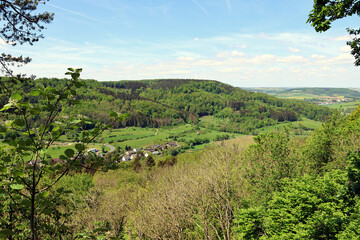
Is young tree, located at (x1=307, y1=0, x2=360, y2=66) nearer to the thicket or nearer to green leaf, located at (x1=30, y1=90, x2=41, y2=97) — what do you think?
the thicket

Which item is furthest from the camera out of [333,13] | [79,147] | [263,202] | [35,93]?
[263,202]

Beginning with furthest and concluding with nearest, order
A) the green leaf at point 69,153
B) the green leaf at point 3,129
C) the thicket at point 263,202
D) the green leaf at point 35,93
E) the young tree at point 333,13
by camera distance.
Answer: the thicket at point 263,202 → the young tree at point 333,13 → the green leaf at point 69,153 → the green leaf at point 35,93 → the green leaf at point 3,129

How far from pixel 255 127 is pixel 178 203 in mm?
A: 166593

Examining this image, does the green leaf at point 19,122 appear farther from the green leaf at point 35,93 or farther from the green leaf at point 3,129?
the green leaf at point 35,93

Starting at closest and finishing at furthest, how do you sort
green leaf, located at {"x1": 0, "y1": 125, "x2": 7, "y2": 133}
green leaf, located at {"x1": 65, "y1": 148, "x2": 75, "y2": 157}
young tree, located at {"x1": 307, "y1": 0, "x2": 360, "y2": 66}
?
green leaf, located at {"x1": 0, "y1": 125, "x2": 7, "y2": 133} → green leaf, located at {"x1": 65, "y1": 148, "x2": 75, "y2": 157} → young tree, located at {"x1": 307, "y1": 0, "x2": 360, "y2": 66}

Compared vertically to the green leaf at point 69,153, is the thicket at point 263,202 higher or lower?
lower

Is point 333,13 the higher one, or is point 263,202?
point 333,13

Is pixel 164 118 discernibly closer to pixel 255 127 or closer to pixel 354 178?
pixel 255 127

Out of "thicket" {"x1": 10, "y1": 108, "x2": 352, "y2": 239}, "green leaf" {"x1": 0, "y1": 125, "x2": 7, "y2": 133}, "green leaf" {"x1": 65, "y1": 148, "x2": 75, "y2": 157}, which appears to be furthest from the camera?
"thicket" {"x1": 10, "y1": 108, "x2": 352, "y2": 239}

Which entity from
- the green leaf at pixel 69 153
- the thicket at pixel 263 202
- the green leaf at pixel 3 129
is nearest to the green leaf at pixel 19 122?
the green leaf at pixel 3 129

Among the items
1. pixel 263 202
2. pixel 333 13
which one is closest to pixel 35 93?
pixel 333 13

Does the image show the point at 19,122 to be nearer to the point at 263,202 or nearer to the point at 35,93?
the point at 35,93

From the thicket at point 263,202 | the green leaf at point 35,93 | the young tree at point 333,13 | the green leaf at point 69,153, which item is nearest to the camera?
the green leaf at point 35,93

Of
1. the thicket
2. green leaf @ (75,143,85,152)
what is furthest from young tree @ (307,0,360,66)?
green leaf @ (75,143,85,152)
